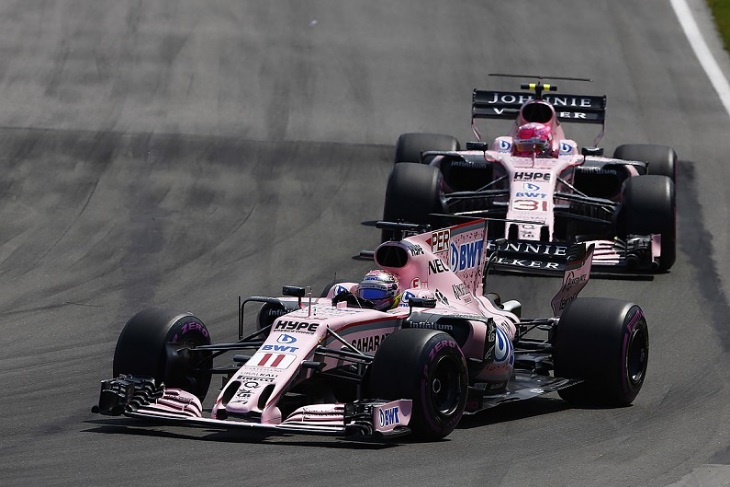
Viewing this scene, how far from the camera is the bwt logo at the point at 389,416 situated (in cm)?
1101

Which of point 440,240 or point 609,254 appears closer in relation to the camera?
point 440,240

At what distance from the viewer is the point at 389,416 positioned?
11.1 metres

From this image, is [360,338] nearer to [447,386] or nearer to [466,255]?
[447,386]

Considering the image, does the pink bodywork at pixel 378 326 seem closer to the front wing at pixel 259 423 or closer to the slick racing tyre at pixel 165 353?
the front wing at pixel 259 423

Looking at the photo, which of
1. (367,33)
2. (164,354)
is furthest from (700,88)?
(164,354)

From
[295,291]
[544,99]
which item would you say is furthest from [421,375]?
[544,99]

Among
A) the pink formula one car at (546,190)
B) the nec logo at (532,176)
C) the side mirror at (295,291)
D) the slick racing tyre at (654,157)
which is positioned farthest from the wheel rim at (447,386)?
the slick racing tyre at (654,157)

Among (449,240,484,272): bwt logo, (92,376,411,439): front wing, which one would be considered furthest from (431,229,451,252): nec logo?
(92,376,411,439): front wing

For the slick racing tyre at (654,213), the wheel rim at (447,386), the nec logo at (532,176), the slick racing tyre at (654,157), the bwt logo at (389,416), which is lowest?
the bwt logo at (389,416)

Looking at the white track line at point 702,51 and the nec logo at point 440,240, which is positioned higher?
the white track line at point 702,51

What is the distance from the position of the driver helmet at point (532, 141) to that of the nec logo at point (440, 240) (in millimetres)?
8303

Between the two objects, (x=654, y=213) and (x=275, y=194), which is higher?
(x=275, y=194)

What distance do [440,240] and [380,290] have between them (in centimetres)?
127

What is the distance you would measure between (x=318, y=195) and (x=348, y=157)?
2233mm
